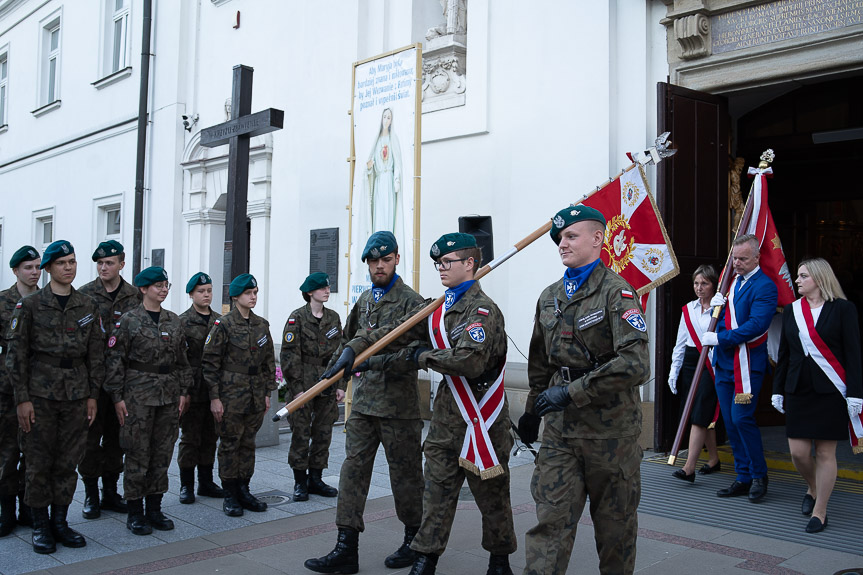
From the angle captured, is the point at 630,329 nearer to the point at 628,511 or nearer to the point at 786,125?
the point at 628,511

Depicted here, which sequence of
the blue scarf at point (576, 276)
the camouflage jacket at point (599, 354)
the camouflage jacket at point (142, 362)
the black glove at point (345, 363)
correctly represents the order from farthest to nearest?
1. the camouflage jacket at point (142, 362)
2. the black glove at point (345, 363)
3. the blue scarf at point (576, 276)
4. the camouflage jacket at point (599, 354)

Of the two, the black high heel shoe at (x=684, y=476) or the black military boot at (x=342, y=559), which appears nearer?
the black military boot at (x=342, y=559)

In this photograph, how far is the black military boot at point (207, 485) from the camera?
20.7ft

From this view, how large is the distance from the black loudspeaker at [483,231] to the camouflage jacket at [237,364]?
2216 mm

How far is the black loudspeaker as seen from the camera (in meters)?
7.33

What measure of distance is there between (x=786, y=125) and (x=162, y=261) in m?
10.2

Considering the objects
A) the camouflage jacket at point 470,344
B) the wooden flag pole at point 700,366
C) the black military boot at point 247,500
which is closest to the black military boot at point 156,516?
the black military boot at point 247,500

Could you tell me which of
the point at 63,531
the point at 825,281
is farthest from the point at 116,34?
the point at 825,281

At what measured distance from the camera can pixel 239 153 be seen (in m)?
8.45

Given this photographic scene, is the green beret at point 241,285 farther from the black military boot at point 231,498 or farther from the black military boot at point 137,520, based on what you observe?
the black military boot at point 137,520

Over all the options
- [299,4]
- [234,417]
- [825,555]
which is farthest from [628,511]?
[299,4]

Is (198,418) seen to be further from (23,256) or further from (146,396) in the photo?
(23,256)

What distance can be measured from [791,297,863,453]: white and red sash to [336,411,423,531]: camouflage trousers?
2.79 meters

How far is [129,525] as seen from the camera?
5.30 meters
